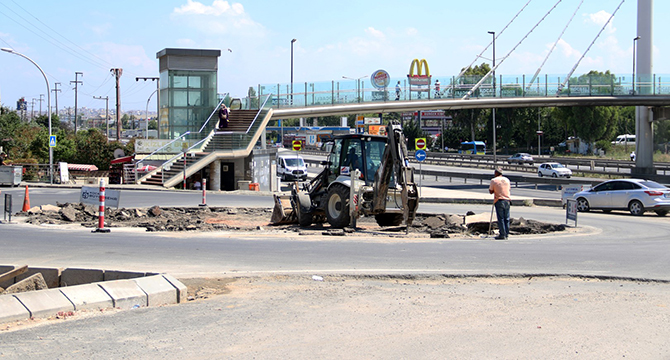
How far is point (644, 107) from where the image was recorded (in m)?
54.6

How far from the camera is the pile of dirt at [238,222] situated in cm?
1689

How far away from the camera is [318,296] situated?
8.67m

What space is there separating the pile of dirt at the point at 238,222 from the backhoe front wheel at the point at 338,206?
0.35 meters

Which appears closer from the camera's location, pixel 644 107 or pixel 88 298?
pixel 88 298

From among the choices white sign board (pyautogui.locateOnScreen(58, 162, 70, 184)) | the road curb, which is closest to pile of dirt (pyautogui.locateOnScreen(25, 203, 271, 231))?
the road curb

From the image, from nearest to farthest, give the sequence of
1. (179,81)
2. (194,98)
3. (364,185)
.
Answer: (364,185), (179,81), (194,98)

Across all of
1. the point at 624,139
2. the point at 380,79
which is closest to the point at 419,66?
the point at 380,79

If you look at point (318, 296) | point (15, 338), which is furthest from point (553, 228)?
point (15, 338)

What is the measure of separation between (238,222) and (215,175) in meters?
21.2

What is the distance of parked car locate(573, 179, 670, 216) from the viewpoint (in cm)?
2397

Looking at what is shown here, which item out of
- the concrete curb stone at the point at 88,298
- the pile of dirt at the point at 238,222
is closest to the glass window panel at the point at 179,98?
the pile of dirt at the point at 238,222

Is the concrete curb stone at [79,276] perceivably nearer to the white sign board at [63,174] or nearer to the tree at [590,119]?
the white sign board at [63,174]

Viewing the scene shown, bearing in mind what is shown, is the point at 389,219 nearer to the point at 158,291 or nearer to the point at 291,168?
the point at 158,291

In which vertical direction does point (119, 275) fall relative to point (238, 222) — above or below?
above
